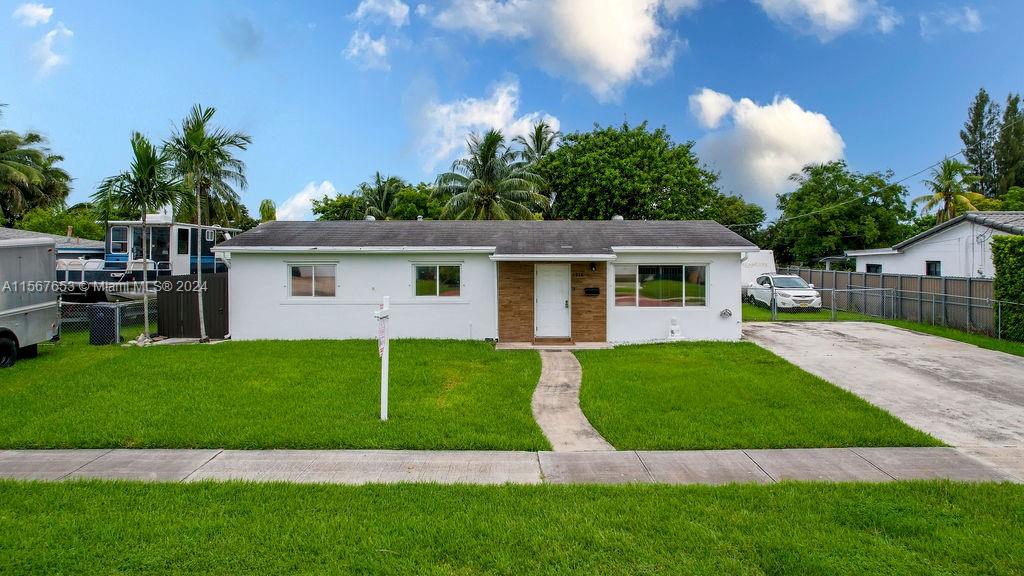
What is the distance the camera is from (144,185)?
14.1 m

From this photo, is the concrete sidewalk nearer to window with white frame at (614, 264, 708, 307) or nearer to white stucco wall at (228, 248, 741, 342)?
window with white frame at (614, 264, 708, 307)

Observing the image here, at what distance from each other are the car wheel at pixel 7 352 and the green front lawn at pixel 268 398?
0.80 feet

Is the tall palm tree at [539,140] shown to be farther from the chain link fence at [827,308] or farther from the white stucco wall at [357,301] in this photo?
the white stucco wall at [357,301]

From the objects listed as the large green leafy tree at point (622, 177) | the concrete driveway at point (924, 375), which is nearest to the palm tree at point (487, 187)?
the large green leafy tree at point (622, 177)

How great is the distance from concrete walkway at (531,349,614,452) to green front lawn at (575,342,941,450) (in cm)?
17

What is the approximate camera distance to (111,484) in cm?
530

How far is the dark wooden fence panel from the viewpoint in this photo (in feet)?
48.4

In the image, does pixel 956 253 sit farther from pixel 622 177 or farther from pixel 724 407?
pixel 724 407

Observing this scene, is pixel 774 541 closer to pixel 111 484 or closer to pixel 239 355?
pixel 111 484

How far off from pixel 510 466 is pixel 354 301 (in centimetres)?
991

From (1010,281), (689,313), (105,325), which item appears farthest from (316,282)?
(1010,281)

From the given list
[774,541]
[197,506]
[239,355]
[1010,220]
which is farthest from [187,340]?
[1010,220]

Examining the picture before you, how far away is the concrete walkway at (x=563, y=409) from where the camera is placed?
671cm

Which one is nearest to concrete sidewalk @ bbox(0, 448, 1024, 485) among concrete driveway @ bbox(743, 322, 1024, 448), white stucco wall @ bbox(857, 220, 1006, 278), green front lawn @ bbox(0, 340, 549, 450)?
green front lawn @ bbox(0, 340, 549, 450)
